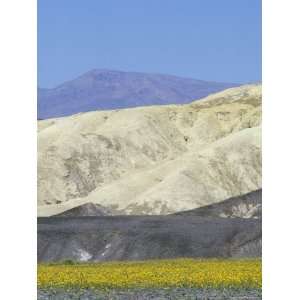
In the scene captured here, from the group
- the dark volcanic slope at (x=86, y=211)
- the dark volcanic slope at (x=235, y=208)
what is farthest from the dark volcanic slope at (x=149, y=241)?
the dark volcanic slope at (x=86, y=211)

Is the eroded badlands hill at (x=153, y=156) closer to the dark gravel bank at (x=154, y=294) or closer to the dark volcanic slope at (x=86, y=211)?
the dark volcanic slope at (x=86, y=211)

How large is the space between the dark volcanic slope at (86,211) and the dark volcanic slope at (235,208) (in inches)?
380

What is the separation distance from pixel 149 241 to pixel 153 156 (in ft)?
182

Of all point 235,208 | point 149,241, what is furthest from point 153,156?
point 149,241

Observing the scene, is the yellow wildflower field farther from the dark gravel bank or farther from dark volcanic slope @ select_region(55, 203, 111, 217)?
dark volcanic slope @ select_region(55, 203, 111, 217)

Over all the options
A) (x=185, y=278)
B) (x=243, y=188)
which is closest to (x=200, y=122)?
(x=243, y=188)

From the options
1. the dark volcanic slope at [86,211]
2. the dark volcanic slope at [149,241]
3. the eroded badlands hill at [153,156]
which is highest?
the eroded badlands hill at [153,156]

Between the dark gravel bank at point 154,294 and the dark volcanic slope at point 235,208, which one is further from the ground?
the dark volcanic slope at point 235,208

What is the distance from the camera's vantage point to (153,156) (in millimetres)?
101000

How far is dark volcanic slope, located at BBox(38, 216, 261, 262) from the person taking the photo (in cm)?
4419

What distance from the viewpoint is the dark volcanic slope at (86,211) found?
71188mm

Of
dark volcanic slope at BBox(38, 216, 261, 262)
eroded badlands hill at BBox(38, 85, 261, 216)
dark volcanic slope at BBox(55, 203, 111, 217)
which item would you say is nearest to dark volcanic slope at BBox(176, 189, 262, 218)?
eroded badlands hill at BBox(38, 85, 261, 216)
